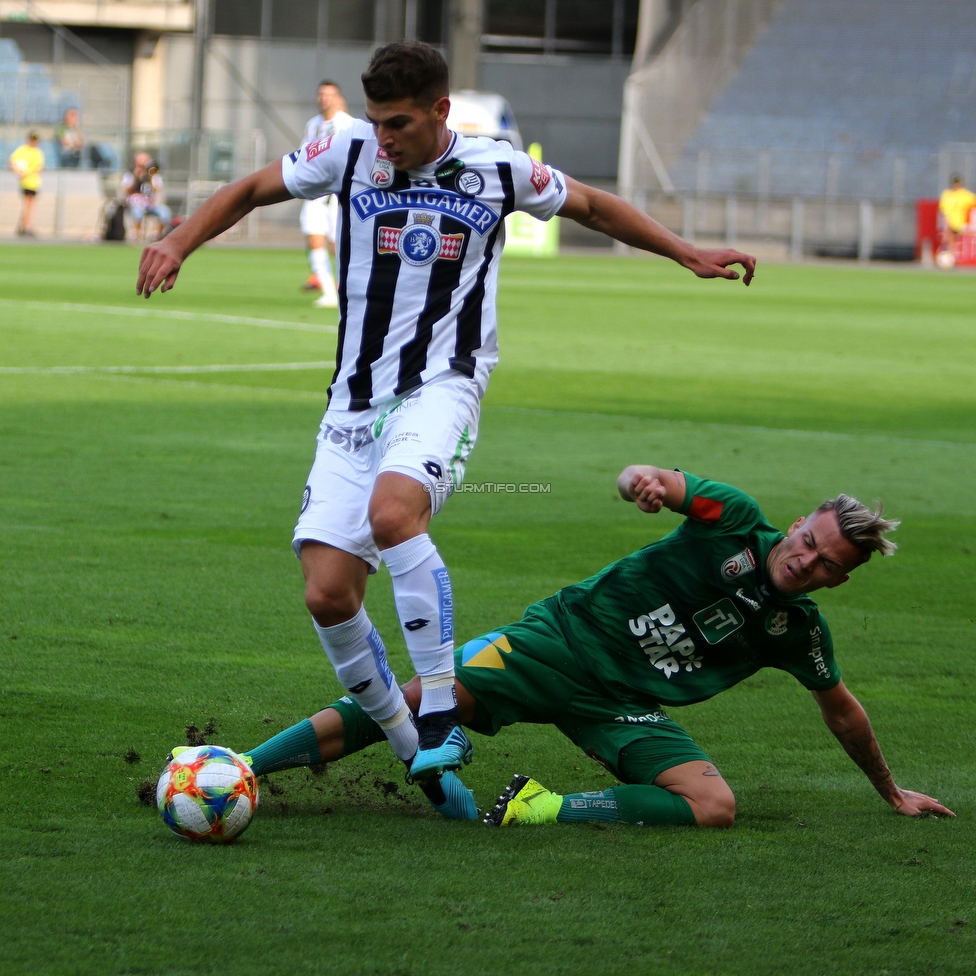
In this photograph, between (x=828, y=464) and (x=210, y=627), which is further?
(x=828, y=464)

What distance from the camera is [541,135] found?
161ft

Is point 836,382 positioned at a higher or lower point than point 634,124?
lower

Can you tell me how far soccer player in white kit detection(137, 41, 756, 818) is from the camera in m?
4.29

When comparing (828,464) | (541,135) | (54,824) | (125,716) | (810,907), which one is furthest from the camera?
(541,135)

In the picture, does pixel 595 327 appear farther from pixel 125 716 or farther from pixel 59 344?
pixel 125 716

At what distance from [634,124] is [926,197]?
790 cm

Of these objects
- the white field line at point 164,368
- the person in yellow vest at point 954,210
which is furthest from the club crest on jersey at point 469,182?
the person in yellow vest at point 954,210

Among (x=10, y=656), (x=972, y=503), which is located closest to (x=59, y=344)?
(x=972, y=503)

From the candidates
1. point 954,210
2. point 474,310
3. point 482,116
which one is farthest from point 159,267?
point 482,116

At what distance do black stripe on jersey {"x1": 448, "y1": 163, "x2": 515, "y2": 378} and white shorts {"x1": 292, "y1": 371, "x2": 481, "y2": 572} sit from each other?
0.15ft

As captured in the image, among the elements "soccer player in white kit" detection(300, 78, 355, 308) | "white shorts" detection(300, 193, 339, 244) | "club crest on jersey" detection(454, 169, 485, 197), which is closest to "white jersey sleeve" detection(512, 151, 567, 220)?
"club crest on jersey" detection(454, 169, 485, 197)

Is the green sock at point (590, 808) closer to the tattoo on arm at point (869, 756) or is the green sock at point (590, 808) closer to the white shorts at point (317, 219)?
the tattoo on arm at point (869, 756)

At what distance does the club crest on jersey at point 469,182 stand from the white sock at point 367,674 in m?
1.20

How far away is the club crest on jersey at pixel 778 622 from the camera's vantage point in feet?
14.8
